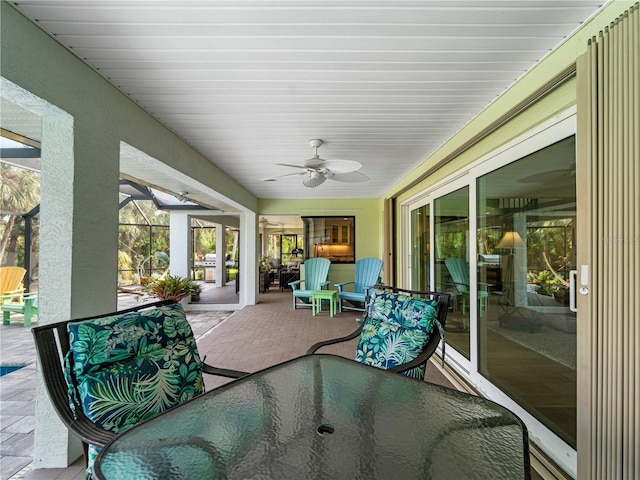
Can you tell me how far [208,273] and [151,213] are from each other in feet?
12.4

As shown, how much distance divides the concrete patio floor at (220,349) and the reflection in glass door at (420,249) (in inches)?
50.8

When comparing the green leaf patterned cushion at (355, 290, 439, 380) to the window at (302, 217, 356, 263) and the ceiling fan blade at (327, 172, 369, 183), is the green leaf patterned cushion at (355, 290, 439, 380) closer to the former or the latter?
the ceiling fan blade at (327, 172, 369, 183)

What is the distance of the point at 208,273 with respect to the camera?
1100 cm

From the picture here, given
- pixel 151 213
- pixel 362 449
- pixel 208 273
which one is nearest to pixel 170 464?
pixel 362 449

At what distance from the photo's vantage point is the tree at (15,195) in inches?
208

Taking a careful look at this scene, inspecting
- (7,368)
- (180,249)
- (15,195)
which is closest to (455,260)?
(7,368)

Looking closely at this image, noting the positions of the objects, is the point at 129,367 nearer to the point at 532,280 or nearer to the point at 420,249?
the point at 532,280

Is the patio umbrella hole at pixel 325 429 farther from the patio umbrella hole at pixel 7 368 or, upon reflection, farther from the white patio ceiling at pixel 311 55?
the patio umbrella hole at pixel 7 368

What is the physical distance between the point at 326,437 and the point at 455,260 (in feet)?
9.00

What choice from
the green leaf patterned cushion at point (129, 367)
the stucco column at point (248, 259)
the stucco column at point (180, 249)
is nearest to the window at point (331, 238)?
the stucco column at point (248, 259)

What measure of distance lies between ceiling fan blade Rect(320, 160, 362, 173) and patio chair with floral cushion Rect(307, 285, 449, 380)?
1.37 m

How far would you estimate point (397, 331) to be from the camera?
74.4 inches

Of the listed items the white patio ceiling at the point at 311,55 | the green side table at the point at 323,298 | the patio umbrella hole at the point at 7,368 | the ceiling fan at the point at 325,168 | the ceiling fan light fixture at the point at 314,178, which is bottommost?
the patio umbrella hole at the point at 7,368

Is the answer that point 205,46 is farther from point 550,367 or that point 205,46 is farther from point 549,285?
point 550,367
